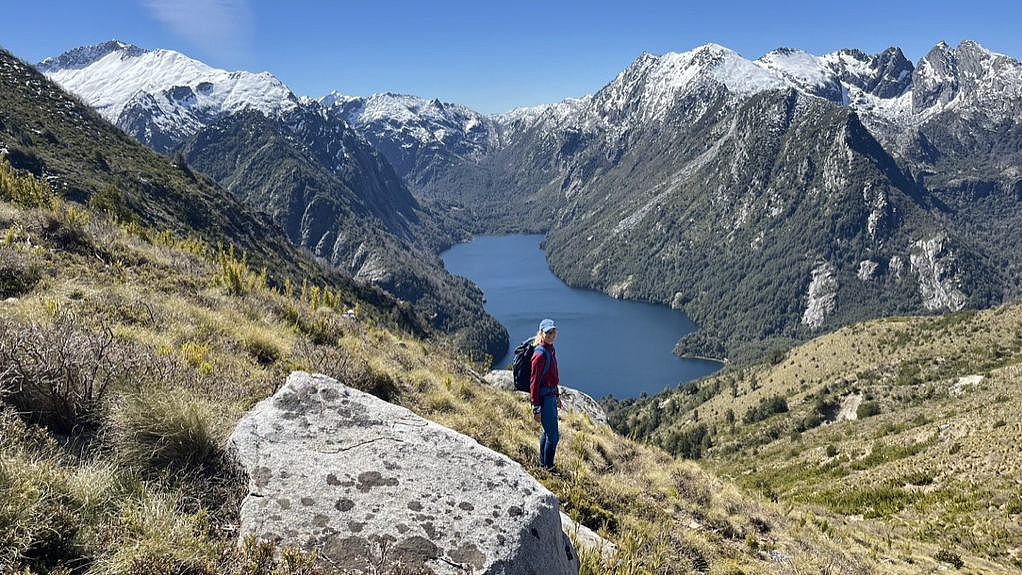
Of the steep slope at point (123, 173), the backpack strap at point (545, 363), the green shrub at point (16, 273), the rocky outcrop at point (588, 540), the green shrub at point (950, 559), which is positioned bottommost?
the green shrub at point (950, 559)

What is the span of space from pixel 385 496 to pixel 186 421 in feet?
7.43

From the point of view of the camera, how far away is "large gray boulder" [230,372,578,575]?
4367 millimetres

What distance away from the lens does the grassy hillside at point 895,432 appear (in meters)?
18.2

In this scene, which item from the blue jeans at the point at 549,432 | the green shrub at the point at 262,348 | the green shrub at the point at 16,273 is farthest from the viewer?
the blue jeans at the point at 549,432

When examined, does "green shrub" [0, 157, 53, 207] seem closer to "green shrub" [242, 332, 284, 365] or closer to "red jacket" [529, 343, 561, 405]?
"green shrub" [242, 332, 284, 365]

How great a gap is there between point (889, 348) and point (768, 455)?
4192 cm

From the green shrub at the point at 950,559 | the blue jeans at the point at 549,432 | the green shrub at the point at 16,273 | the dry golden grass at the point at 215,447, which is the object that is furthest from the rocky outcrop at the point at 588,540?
the green shrub at the point at 950,559

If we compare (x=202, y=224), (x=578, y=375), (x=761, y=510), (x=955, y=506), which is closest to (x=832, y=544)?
(x=761, y=510)

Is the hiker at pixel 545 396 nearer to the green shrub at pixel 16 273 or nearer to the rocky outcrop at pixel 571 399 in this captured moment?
the rocky outcrop at pixel 571 399

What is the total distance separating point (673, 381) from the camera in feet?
583

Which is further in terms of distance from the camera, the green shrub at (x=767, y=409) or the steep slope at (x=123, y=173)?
the green shrub at (x=767, y=409)

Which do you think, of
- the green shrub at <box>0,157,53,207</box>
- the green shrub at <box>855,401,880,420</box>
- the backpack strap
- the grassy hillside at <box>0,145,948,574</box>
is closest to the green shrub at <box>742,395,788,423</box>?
the green shrub at <box>855,401,880,420</box>

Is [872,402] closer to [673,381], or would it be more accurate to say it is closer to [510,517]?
[510,517]

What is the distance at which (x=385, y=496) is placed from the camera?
4.88m
